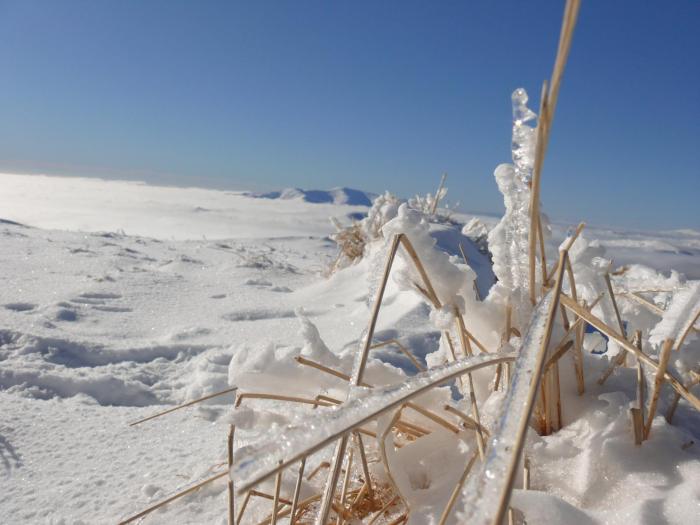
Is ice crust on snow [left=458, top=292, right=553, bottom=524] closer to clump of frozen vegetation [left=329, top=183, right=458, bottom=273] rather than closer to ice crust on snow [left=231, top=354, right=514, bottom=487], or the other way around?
ice crust on snow [left=231, top=354, right=514, bottom=487]

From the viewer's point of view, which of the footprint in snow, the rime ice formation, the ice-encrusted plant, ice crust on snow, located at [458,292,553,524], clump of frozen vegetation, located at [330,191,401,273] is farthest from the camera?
clump of frozen vegetation, located at [330,191,401,273]

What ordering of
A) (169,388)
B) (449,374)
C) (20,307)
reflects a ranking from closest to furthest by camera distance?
(449,374) → (169,388) → (20,307)

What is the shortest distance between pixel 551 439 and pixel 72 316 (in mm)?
1961

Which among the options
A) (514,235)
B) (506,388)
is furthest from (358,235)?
(506,388)

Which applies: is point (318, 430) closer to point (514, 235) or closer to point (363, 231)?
point (514, 235)

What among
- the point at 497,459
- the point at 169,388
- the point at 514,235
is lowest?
the point at 169,388

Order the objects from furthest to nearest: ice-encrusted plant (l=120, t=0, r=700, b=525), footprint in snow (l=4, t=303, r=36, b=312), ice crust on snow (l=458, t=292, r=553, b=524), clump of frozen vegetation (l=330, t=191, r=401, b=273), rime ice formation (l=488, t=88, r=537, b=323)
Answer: clump of frozen vegetation (l=330, t=191, r=401, b=273), footprint in snow (l=4, t=303, r=36, b=312), rime ice formation (l=488, t=88, r=537, b=323), ice-encrusted plant (l=120, t=0, r=700, b=525), ice crust on snow (l=458, t=292, r=553, b=524)

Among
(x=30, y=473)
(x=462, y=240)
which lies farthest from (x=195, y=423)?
(x=462, y=240)

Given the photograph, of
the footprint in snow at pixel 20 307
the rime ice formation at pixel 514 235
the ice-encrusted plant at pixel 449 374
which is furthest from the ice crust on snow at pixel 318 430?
the footprint in snow at pixel 20 307

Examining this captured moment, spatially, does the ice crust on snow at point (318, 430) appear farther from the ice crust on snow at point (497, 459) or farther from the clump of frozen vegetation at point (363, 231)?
the clump of frozen vegetation at point (363, 231)

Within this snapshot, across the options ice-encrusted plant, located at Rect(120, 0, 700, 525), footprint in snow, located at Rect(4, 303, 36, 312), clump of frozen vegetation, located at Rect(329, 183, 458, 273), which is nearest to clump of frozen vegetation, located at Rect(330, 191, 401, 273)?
clump of frozen vegetation, located at Rect(329, 183, 458, 273)

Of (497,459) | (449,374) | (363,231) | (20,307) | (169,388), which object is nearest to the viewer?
(497,459)

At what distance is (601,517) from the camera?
1.55 ft

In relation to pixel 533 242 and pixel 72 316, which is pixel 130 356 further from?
pixel 533 242
